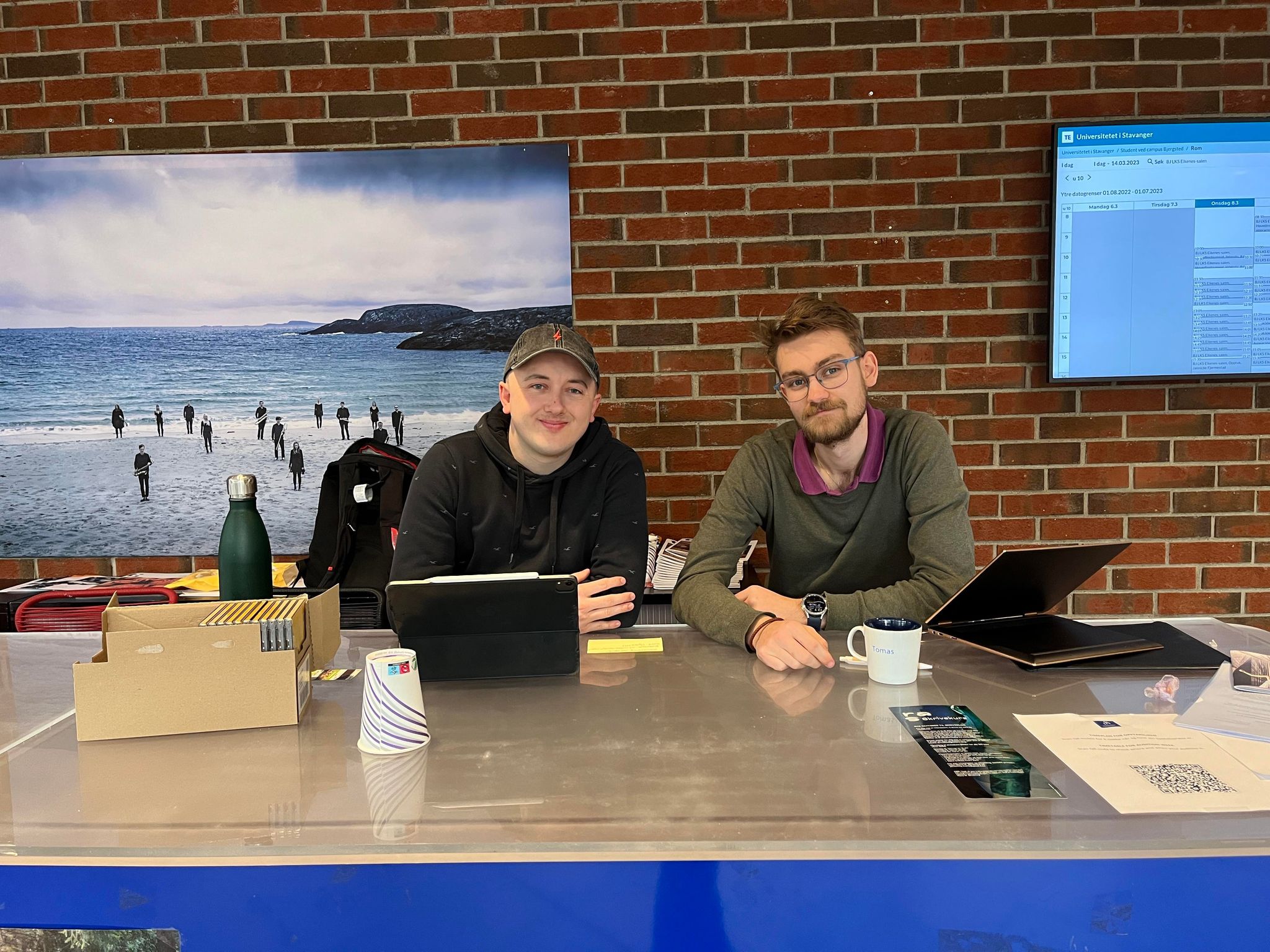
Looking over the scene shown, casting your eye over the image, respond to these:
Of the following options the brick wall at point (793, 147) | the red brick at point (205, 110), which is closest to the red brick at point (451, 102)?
the brick wall at point (793, 147)

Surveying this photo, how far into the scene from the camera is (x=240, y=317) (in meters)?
3.05

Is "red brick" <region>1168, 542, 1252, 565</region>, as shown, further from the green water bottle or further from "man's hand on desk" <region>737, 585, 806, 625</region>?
the green water bottle

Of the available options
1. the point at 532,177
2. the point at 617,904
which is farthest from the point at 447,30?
the point at 617,904

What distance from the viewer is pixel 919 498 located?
6.58 ft

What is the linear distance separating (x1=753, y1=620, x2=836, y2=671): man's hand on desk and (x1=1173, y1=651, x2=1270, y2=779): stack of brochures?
1.60 feet

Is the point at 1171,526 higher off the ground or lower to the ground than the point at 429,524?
lower

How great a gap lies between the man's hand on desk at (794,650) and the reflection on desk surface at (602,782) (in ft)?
0.10

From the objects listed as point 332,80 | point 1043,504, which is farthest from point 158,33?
point 1043,504

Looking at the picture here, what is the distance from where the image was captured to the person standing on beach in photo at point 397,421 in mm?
3055

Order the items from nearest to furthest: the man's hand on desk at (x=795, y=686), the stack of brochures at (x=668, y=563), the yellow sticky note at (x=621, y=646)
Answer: the man's hand on desk at (x=795, y=686)
the yellow sticky note at (x=621, y=646)
the stack of brochures at (x=668, y=563)

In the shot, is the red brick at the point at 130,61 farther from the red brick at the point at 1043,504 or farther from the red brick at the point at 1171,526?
the red brick at the point at 1171,526

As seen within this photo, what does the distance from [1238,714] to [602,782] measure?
2.73ft

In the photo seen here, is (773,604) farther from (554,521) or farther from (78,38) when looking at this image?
(78,38)

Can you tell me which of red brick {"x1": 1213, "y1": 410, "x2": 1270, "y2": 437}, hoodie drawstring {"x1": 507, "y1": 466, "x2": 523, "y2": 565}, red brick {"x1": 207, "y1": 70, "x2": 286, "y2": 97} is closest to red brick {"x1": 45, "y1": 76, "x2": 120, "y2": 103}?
red brick {"x1": 207, "y1": 70, "x2": 286, "y2": 97}
